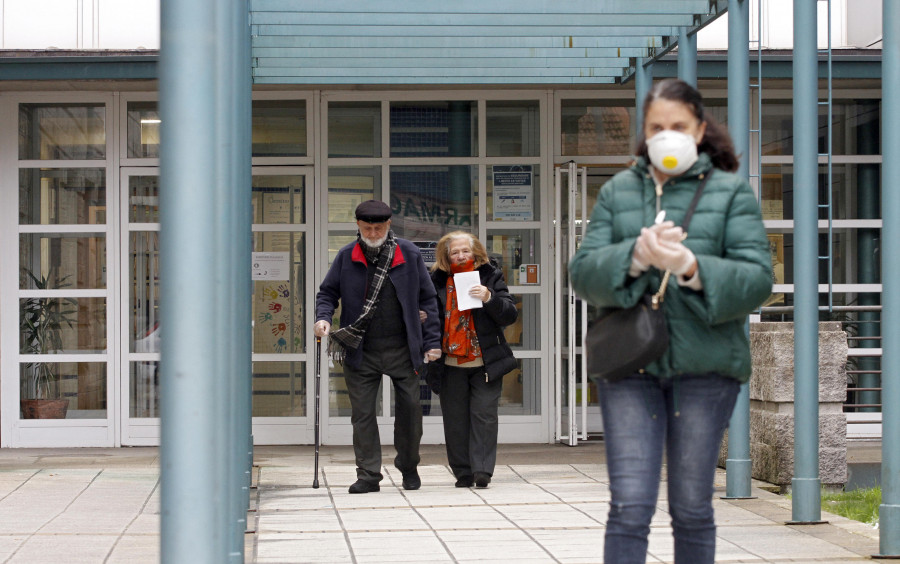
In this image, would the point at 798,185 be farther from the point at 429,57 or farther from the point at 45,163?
the point at 45,163

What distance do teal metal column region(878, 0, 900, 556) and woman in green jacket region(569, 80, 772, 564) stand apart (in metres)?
→ 2.32

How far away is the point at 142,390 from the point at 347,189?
8.38 feet

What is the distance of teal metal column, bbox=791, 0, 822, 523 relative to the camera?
660 centimetres

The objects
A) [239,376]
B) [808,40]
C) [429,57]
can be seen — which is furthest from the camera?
[429,57]

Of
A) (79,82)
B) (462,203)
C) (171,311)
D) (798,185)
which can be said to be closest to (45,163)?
(79,82)

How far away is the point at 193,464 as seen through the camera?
2.72 m

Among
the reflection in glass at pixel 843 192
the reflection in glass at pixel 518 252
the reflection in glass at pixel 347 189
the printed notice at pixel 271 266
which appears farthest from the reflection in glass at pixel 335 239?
the reflection in glass at pixel 843 192

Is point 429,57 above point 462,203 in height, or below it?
above

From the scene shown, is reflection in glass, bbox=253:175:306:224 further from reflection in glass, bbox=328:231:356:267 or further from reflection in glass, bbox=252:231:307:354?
reflection in glass, bbox=328:231:356:267

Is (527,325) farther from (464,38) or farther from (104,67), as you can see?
(104,67)

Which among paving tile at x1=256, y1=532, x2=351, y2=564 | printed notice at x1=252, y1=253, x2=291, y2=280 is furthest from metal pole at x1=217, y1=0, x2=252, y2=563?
printed notice at x1=252, y1=253, x2=291, y2=280

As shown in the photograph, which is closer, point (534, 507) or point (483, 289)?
point (534, 507)

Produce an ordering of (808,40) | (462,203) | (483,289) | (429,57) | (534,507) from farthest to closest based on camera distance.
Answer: (462,203) < (429,57) < (483,289) < (534,507) < (808,40)

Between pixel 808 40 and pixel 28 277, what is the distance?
23.7 feet
